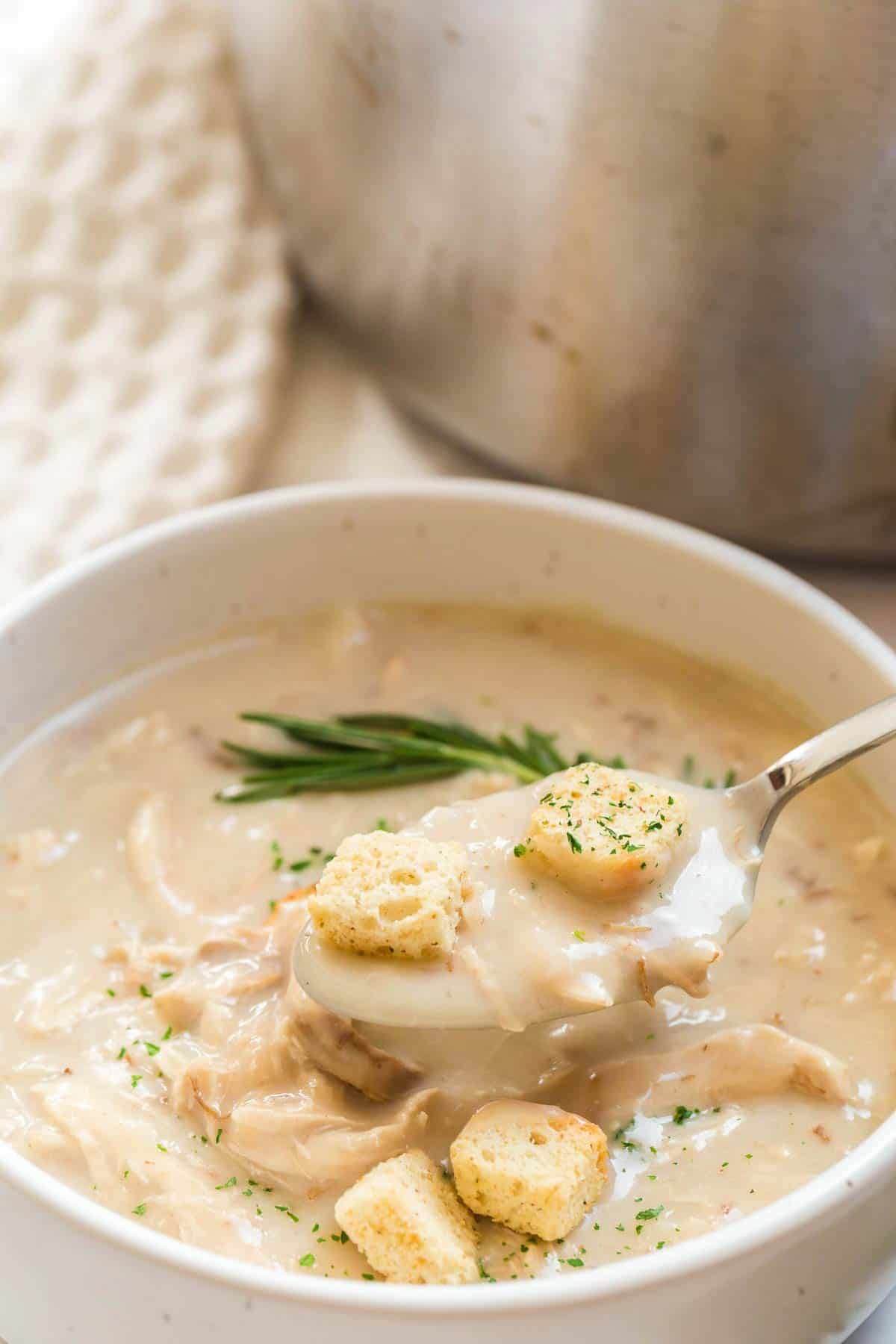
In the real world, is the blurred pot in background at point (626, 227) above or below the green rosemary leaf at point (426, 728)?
above

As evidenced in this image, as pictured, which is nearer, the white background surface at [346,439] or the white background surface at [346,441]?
the white background surface at [346,441]

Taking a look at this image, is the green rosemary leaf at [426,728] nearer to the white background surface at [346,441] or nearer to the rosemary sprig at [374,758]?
the rosemary sprig at [374,758]

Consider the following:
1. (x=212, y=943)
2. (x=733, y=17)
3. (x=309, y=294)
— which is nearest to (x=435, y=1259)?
(x=212, y=943)

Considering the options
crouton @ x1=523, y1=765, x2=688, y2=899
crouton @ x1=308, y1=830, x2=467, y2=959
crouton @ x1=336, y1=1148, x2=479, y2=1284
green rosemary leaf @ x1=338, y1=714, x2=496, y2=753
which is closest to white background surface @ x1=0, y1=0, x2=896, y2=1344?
green rosemary leaf @ x1=338, y1=714, x2=496, y2=753

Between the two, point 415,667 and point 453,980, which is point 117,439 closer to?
point 415,667

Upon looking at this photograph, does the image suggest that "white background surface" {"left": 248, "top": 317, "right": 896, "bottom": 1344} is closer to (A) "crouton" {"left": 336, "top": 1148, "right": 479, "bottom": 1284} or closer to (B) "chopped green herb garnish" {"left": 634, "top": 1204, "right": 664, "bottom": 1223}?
(B) "chopped green herb garnish" {"left": 634, "top": 1204, "right": 664, "bottom": 1223}

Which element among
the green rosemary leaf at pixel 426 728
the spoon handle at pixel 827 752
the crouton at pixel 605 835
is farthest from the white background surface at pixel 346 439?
the crouton at pixel 605 835

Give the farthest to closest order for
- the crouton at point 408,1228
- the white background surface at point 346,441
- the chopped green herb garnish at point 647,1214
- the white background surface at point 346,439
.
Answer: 1. the white background surface at point 346,439
2. the white background surface at point 346,441
3. the chopped green herb garnish at point 647,1214
4. the crouton at point 408,1228
